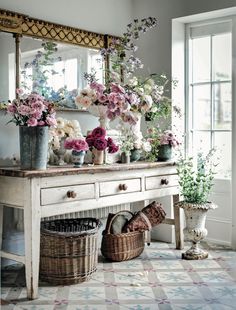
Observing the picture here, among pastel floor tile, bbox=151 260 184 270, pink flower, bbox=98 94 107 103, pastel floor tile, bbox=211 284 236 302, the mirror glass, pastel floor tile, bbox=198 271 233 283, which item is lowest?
pastel floor tile, bbox=211 284 236 302

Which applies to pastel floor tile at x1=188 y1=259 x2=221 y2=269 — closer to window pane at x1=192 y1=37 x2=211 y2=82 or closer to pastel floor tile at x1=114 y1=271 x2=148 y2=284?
pastel floor tile at x1=114 y1=271 x2=148 y2=284

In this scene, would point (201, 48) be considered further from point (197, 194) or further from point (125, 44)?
point (197, 194)

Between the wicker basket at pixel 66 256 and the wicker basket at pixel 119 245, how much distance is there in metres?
0.38

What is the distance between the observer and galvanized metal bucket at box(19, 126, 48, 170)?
10.1ft

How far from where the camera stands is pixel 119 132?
3928 millimetres

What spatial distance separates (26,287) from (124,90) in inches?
62.5

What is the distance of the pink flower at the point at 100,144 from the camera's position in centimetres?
346

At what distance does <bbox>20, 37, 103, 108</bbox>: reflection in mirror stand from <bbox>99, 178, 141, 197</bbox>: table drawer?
0.84 m

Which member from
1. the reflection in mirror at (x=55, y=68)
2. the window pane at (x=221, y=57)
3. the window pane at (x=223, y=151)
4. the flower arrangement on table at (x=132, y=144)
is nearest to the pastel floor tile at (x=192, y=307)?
the flower arrangement on table at (x=132, y=144)

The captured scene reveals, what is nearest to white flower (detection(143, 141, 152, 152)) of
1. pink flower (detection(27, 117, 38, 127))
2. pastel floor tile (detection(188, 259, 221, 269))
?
pastel floor tile (detection(188, 259, 221, 269))

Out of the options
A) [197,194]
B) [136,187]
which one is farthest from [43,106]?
[197,194]

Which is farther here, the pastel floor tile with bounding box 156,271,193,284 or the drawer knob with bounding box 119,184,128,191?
the drawer knob with bounding box 119,184,128,191

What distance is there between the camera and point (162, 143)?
4.05 metres

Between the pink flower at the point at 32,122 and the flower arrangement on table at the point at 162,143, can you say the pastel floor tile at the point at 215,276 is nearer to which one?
the flower arrangement on table at the point at 162,143
